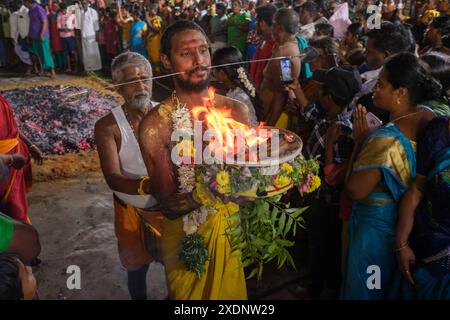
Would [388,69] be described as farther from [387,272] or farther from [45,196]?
[45,196]

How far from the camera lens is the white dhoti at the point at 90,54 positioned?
492 inches

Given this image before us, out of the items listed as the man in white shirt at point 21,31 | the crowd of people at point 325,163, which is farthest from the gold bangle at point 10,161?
the man in white shirt at point 21,31

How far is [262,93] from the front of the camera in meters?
4.23

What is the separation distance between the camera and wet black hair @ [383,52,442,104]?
103 inches

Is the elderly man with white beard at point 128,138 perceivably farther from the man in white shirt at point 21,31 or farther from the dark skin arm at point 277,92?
the man in white shirt at point 21,31

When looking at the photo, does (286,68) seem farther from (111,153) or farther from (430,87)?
(111,153)

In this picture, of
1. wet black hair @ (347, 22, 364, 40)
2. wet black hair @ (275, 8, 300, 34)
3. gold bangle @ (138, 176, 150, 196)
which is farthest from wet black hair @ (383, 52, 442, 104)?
wet black hair @ (347, 22, 364, 40)

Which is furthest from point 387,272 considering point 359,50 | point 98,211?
point 98,211

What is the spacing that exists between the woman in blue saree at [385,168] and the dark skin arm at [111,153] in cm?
145

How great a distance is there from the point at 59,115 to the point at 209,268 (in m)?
6.11

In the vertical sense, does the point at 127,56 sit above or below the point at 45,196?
above

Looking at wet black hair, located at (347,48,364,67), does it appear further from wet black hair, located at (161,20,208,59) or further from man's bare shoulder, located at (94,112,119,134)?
man's bare shoulder, located at (94,112,119,134)

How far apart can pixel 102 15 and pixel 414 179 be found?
12.5 metres

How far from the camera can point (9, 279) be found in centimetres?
179
